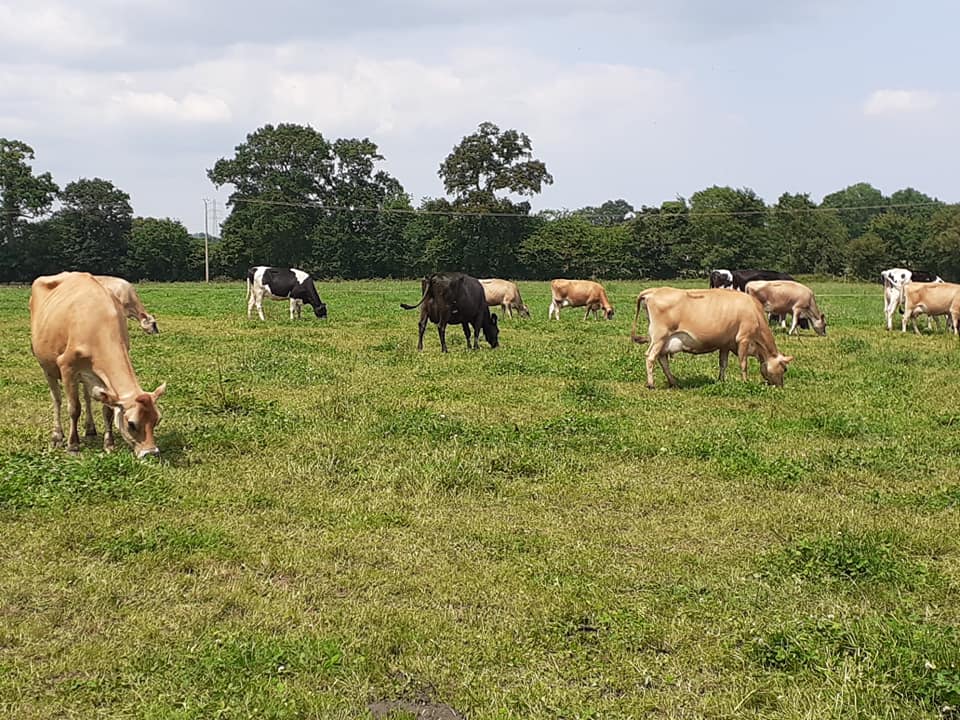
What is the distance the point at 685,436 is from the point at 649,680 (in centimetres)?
558

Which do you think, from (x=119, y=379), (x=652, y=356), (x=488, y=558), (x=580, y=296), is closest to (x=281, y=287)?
(x=580, y=296)

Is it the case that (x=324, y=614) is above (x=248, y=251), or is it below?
below

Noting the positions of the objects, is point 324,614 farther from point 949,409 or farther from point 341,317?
point 341,317

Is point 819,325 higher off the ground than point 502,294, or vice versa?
point 502,294

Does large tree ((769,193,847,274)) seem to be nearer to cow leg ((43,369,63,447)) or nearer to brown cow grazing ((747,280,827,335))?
brown cow grazing ((747,280,827,335))

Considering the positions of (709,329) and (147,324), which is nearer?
(709,329)

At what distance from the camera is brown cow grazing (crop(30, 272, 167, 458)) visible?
8.23 m

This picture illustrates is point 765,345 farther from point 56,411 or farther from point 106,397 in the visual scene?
point 56,411

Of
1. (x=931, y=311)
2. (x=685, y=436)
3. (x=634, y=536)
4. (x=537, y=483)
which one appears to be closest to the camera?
(x=634, y=536)

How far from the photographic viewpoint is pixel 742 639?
4746 millimetres

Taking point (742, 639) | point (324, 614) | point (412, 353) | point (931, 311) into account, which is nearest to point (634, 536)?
point (742, 639)

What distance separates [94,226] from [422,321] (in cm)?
6327

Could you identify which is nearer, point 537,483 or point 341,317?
point 537,483

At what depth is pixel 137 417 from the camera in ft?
26.8
